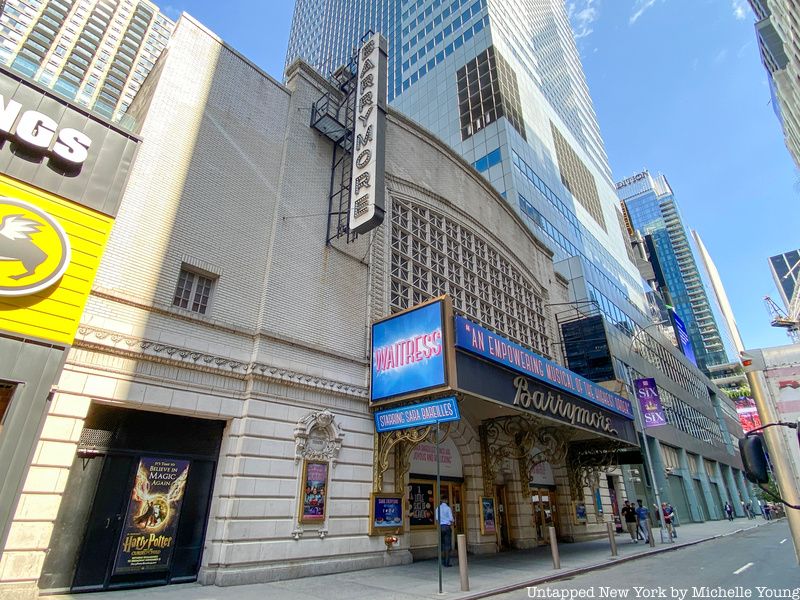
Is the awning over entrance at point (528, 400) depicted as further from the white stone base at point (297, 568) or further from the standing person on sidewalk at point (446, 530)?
the white stone base at point (297, 568)

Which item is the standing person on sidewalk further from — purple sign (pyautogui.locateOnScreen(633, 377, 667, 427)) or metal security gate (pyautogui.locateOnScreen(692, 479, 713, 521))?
metal security gate (pyautogui.locateOnScreen(692, 479, 713, 521))

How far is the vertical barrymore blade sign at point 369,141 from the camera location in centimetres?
1495

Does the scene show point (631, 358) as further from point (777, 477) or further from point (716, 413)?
point (716, 413)

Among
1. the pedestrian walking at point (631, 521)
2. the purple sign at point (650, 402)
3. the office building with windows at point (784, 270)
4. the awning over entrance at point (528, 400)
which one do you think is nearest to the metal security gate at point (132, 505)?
the awning over entrance at point (528, 400)

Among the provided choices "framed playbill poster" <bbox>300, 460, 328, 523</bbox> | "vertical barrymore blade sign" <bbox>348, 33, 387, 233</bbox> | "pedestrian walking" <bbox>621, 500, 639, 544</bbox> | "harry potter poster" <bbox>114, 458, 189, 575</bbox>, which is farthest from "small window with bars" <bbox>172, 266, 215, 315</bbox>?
"pedestrian walking" <bbox>621, 500, 639, 544</bbox>

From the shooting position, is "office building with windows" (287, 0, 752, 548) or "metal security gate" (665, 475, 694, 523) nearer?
"office building with windows" (287, 0, 752, 548)

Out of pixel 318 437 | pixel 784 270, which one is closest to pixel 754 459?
pixel 318 437

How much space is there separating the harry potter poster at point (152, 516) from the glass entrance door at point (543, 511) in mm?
17179

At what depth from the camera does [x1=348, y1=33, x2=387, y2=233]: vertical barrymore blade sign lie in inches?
589

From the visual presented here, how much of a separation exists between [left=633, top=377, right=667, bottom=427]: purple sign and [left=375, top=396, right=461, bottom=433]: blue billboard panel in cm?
1778

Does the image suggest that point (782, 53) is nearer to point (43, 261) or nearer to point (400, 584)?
point (400, 584)

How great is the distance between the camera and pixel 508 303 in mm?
26078

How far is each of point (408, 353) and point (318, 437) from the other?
3.83m

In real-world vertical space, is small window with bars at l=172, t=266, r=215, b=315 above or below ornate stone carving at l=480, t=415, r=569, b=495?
above
